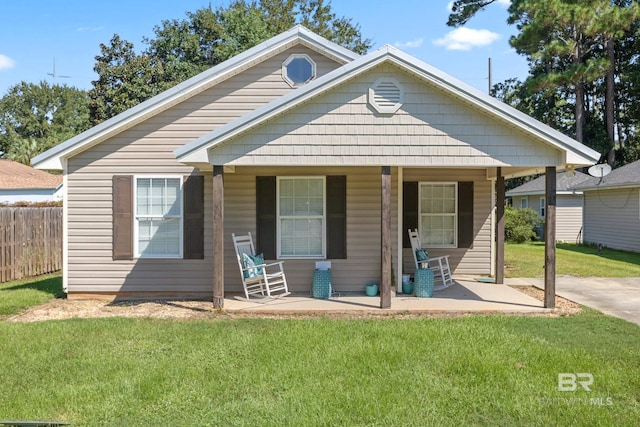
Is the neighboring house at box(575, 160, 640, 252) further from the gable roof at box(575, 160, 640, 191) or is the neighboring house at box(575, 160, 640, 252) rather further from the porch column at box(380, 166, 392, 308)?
the porch column at box(380, 166, 392, 308)

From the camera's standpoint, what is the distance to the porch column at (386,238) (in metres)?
7.19

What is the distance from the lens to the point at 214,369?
4.85 m

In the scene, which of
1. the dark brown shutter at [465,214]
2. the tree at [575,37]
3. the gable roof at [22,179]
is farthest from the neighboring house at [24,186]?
the tree at [575,37]

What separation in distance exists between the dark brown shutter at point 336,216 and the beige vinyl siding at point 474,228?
2375 mm

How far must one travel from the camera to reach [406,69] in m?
7.14

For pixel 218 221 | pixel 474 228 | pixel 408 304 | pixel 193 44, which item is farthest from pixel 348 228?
pixel 193 44

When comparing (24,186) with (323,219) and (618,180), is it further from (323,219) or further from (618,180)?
(618,180)

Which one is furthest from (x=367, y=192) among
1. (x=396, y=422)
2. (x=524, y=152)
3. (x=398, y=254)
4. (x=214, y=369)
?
(x=396, y=422)

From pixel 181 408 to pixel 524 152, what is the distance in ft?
19.4

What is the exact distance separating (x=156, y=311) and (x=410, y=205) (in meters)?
5.79

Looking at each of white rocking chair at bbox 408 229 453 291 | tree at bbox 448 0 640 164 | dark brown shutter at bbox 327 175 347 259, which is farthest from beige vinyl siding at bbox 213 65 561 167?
tree at bbox 448 0 640 164

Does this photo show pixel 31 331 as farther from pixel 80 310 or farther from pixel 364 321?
pixel 364 321

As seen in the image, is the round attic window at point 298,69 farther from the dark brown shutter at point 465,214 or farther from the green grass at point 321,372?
the green grass at point 321,372

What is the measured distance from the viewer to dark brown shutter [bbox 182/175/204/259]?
28.8 ft
